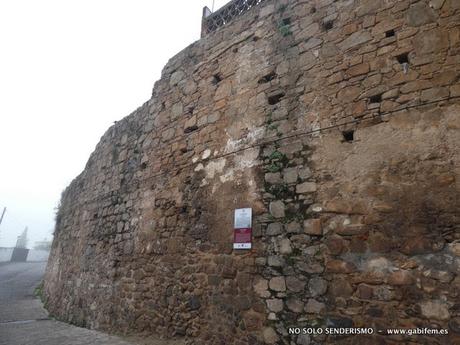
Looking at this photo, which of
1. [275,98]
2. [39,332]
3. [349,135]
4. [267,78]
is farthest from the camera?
[39,332]

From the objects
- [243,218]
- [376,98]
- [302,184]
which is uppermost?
[376,98]

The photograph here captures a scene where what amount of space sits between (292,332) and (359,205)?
1.41 metres

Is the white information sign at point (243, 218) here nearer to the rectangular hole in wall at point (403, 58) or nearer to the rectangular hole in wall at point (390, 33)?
the rectangular hole in wall at point (403, 58)

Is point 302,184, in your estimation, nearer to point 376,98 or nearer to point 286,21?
point 376,98

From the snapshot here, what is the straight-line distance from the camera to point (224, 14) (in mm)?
5430

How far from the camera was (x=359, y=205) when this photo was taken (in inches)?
121

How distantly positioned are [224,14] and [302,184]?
11.6 feet

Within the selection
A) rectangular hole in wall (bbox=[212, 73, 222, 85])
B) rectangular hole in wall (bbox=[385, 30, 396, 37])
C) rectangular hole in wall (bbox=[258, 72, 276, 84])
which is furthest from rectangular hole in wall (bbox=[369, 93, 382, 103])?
rectangular hole in wall (bbox=[212, 73, 222, 85])

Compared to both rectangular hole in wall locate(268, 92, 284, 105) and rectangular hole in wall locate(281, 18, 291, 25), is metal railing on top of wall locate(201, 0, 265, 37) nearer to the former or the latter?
rectangular hole in wall locate(281, 18, 291, 25)

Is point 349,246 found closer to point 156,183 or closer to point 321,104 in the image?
point 321,104

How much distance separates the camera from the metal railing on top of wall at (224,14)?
510 centimetres

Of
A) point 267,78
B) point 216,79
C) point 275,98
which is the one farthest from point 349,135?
point 216,79

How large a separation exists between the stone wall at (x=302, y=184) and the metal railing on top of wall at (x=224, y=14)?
1.11 ft

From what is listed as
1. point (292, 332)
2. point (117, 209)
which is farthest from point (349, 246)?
point (117, 209)
